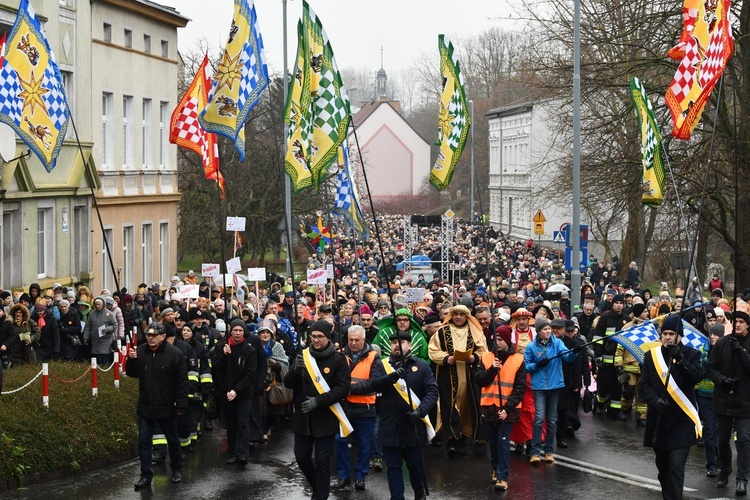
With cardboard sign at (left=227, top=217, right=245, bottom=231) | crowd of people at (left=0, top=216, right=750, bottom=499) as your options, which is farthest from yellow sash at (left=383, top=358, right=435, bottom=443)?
cardboard sign at (left=227, top=217, right=245, bottom=231)

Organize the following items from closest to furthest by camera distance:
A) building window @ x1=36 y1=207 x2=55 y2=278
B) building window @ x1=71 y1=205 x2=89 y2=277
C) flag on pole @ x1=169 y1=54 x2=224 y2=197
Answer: flag on pole @ x1=169 y1=54 x2=224 y2=197, building window @ x1=36 y1=207 x2=55 y2=278, building window @ x1=71 y1=205 x2=89 y2=277

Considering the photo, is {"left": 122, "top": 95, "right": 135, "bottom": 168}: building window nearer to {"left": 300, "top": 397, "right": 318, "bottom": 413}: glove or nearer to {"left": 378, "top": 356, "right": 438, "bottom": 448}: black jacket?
{"left": 378, "top": 356, "right": 438, "bottom": 448}: black jacket

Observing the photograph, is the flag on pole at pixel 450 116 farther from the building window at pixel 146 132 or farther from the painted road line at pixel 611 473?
the building window at pixel 146 132

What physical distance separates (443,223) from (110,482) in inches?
1384

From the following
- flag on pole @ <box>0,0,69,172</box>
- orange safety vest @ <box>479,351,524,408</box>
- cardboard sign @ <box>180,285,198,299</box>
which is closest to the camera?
orange safety vest @ <box>479,351,524,408</box>

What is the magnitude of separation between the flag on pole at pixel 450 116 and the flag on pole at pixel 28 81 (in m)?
5.55

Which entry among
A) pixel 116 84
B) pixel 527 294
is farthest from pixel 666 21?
pixel 116 84

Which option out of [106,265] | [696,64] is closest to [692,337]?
[696,64]

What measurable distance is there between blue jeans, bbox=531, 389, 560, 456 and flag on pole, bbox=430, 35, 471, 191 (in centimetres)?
535

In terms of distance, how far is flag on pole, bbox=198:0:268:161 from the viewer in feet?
56.3

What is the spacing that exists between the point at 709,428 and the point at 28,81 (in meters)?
9.82

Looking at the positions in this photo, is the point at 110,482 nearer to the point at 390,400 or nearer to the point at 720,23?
the point at 390,400

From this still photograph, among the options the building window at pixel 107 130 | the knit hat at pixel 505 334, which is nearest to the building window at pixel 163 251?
the building window at pixel 107 130

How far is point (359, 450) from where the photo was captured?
13.4 metres
